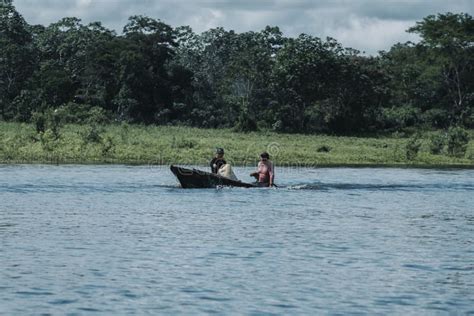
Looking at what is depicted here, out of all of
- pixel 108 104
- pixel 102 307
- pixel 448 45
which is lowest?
pixel 102 307

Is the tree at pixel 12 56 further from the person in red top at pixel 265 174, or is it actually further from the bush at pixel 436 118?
the person in red top at pixel 265 174

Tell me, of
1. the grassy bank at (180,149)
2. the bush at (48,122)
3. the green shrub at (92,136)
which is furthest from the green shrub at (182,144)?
the bush at (48,122)

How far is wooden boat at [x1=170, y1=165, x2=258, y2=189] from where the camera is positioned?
30.3 m

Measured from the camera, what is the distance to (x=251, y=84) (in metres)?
68.9

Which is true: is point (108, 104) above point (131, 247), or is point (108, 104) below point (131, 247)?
above

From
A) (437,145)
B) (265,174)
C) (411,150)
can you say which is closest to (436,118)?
(437,145)

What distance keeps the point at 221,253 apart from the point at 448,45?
5452 cm

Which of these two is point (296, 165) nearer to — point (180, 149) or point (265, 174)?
point (180, 149)

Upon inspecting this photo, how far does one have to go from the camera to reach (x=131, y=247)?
18.4 m

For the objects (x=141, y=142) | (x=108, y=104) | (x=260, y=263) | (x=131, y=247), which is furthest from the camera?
(x=108, y=104)

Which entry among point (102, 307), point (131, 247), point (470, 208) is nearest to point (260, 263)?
point (131, 247)

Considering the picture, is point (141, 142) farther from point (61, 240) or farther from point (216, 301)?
point (216, 301)

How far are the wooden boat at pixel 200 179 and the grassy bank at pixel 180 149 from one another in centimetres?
1306

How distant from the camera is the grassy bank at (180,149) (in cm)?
4438
